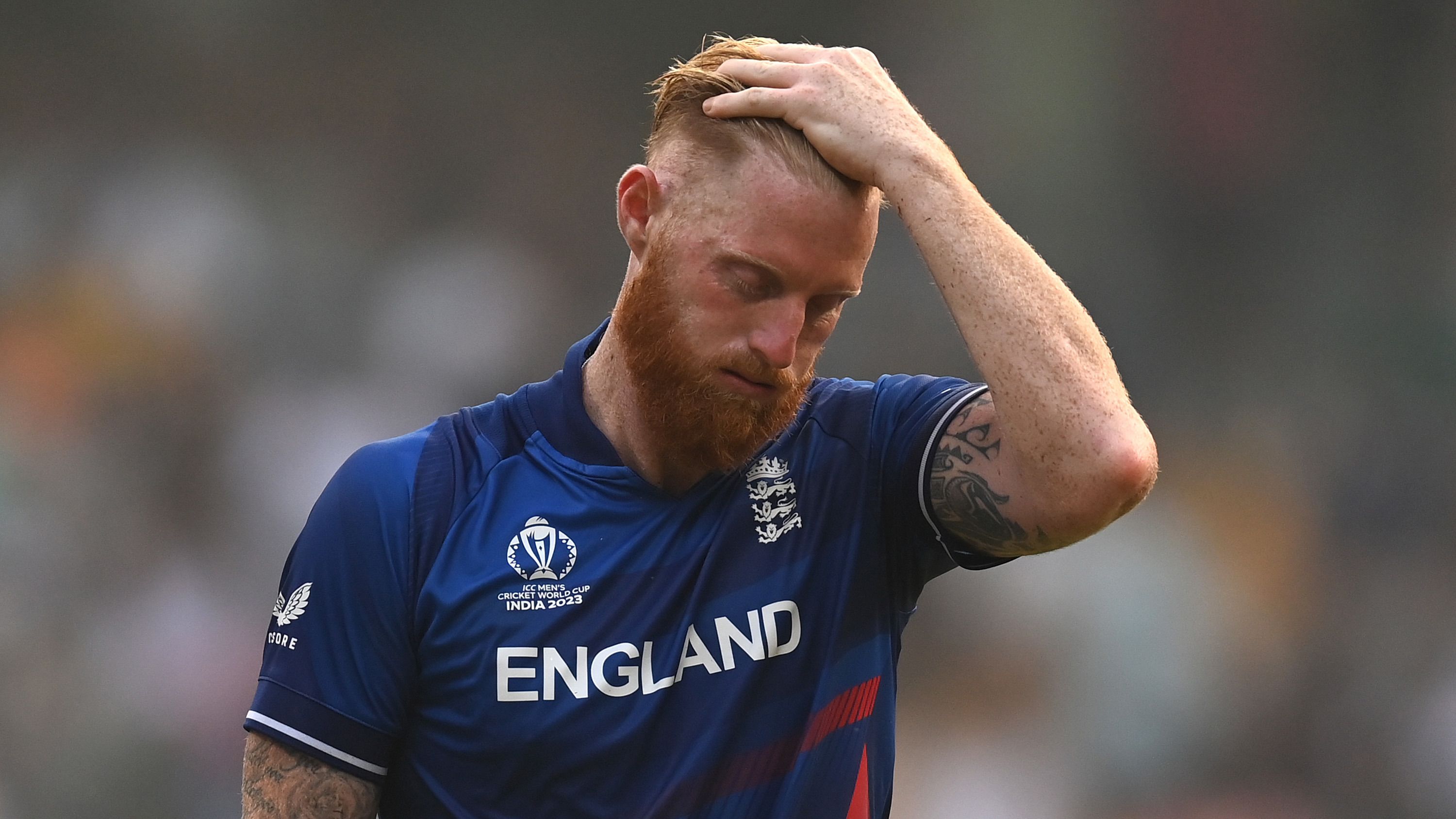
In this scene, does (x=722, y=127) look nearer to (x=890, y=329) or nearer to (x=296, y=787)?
(x=296, y=787)

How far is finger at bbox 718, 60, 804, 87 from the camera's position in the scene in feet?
6.48

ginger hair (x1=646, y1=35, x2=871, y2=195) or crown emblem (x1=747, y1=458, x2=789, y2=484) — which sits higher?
ginger hair (x1=646, y1=35, x2=871, y2=195)

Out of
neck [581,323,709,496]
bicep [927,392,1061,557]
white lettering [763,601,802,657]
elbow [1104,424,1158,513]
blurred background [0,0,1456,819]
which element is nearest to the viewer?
elbow [1104,424,1158,513]

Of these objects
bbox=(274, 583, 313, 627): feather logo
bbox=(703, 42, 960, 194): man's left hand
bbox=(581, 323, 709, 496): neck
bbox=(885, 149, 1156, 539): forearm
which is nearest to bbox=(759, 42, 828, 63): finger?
bbox=(703, 42, 960, 194): man's left hand

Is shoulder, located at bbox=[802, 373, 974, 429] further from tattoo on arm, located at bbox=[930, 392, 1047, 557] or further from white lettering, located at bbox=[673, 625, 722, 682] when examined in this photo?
white lettering, located at bbox=[673, 625, 722, 682]

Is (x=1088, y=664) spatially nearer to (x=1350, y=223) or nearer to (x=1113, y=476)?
(x=1350, y=223)

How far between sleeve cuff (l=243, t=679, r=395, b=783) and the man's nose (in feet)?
2.71

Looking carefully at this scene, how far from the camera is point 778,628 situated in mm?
1992

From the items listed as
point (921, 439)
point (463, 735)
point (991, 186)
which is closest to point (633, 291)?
point (921, 439)

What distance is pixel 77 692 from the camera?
5164 mm

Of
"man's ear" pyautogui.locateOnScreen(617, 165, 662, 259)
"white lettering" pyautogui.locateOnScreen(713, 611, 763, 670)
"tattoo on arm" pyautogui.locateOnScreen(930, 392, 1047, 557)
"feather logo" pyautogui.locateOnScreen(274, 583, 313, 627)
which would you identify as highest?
"man's ear" pyautogui.locateOnScreen(617, 165, 662, 259)

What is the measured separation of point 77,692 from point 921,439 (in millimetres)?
4514

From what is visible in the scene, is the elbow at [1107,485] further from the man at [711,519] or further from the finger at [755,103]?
the finger at [755,103]

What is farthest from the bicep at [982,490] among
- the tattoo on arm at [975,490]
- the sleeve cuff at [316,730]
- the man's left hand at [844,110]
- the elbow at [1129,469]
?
the sleeve cuff at [316,730]
